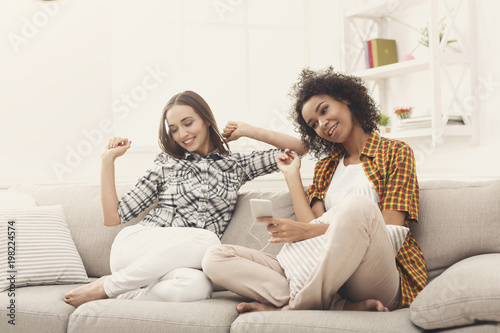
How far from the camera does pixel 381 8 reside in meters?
3.33

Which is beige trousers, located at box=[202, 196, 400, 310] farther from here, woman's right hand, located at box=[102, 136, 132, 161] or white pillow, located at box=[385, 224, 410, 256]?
woman's right hand, located at box=[102, 136, 132, 161]

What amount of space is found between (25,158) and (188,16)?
130 cm

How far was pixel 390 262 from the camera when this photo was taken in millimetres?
1578

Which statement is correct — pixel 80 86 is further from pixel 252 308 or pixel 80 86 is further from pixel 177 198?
pixel 252 308

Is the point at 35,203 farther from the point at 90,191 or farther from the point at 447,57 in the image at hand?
the point at 447,57

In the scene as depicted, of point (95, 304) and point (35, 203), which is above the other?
point (35, 203)

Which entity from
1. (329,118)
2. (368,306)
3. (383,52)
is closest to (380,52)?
(383,52)

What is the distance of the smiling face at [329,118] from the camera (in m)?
2.05

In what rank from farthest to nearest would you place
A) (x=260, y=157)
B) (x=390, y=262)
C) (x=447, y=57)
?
(x=447, y=57), (x=260, y=157), (x=390, y=262)

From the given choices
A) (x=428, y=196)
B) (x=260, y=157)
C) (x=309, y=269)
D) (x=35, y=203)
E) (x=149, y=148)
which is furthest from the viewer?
(x=149, y=148)

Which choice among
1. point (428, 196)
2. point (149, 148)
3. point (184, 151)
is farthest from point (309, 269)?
point (149, 148)

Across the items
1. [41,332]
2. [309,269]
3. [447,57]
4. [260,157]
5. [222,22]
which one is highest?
[222,22]

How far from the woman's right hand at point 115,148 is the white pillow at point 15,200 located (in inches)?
15.5

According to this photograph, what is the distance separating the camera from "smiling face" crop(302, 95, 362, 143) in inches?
80.8
